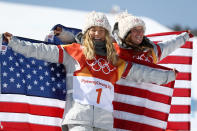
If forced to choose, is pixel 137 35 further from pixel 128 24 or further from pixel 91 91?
pixel 91 91

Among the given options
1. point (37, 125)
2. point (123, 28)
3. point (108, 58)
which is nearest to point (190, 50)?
point (123, 28)

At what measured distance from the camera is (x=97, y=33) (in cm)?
349

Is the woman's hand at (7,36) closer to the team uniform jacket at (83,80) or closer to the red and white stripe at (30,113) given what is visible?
the team uniform jacket at (83,80)

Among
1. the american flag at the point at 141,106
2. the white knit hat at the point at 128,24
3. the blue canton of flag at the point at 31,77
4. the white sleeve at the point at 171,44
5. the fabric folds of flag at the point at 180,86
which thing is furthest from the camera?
the fabric folds of flag at the point at 180,86

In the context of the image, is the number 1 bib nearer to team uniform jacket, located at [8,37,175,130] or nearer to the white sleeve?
team uniform jacket, located at [8,37,175,130]

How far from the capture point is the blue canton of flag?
369cm

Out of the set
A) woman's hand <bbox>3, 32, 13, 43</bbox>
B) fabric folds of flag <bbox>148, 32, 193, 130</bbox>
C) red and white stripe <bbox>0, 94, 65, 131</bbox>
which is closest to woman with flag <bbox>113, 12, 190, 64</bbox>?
fabric folds of flag <bbox>148, 32, 193, 130</bbox>

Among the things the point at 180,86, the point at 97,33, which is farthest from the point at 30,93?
the point at 180,86

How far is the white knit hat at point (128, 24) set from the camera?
3914mm

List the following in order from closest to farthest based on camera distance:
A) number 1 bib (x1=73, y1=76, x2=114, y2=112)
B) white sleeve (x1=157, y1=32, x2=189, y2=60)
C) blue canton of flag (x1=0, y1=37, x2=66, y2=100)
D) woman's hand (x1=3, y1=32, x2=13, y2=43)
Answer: woman's hand (x1=3, y1=32, x2=13, y2=43)
number 1 bib (x1=73, y1=76, x2=114, y2=112)
blue canton of flag (x1=0, y1=37, x2=66, y2=100)
white sleeve (x1=157, y1=32, x2=189, y2=60)

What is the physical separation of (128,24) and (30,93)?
119 centimetres

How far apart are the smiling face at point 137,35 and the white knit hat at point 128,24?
5cm

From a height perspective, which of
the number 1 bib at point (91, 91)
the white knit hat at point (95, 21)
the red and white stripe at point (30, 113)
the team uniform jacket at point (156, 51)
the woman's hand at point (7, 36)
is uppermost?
the white knit hat at point (95, 21)

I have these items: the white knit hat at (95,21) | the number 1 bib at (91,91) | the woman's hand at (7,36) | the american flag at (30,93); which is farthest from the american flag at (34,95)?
the white knit hat at (95,21)
